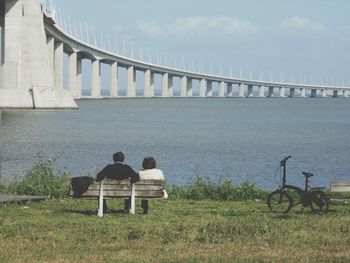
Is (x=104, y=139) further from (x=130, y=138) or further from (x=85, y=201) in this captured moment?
(x=85, y=201)

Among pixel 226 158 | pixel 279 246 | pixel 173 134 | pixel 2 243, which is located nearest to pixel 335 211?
pixel 279 246

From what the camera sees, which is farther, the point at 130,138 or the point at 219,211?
the point at 130,138

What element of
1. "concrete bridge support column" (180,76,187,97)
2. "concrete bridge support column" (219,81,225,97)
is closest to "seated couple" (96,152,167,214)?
"concrete bridge support column" (180,76,187,97)

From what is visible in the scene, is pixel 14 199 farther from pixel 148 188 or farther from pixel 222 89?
pixel 222 89

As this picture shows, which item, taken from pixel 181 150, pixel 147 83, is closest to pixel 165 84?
pixel 147 83

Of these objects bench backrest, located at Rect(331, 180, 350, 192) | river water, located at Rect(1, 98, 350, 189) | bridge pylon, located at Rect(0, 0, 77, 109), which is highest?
bridge pylon, located at Rect(0, 0, 77, 109)

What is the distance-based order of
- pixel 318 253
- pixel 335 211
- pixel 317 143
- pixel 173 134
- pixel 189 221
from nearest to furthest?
pixel 318 253, pixel 189 221, pixel 335 211, pixel 317 143, pixel 173 134

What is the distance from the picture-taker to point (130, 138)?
4825 centimetres

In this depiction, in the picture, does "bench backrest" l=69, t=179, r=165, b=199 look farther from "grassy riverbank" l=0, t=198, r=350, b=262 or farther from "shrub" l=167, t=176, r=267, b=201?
"shrub" l=167, t=176, r=267, b=201

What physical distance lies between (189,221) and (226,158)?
Answer: 23.3 metres

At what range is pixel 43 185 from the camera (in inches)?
645

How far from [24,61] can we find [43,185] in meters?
54.0

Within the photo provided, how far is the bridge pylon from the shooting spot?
66.6m

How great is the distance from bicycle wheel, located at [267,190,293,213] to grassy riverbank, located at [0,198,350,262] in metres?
0.17
